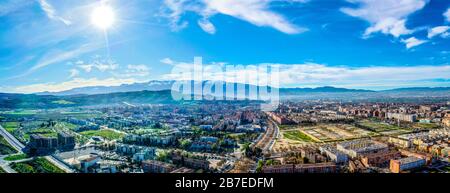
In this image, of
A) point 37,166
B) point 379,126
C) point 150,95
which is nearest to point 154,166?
point 37,166

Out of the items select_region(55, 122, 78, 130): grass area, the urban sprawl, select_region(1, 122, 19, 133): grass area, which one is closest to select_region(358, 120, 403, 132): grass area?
the urban sprawl

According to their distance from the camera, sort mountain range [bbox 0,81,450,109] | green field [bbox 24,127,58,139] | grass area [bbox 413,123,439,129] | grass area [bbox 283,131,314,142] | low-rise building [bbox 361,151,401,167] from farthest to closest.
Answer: green field [bbox 24,127,58,139] → grass area [bbox 283,131,314,142] → grass area [bbox 413,123,439,129] → mountain range [bbox 0,81,450,109] → low-rise building [bbox 361,151,401,167]

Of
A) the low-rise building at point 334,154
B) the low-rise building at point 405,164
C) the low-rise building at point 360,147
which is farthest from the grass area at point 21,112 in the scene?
the low-rise building at point 405,164

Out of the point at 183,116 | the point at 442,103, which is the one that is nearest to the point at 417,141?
the point at 442,103

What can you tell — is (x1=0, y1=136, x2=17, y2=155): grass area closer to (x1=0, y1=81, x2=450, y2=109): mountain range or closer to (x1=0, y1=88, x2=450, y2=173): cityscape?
(x1=0, y1=88, x2=450, y2=173): cityscape
